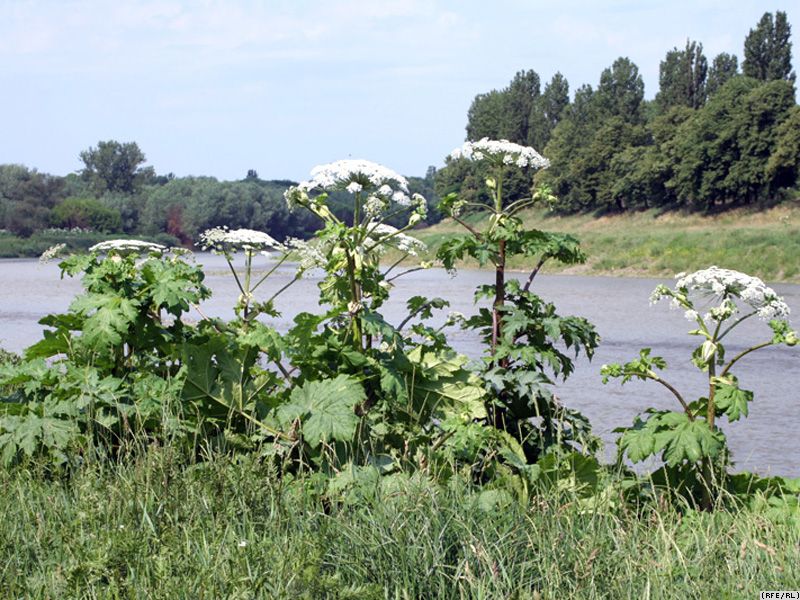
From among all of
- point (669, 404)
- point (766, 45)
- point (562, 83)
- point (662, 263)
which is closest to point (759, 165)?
point (766, 45)

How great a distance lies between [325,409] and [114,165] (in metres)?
174

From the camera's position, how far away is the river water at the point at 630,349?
8.98 meters

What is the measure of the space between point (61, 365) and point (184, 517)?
192cm

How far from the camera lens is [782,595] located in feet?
10.8

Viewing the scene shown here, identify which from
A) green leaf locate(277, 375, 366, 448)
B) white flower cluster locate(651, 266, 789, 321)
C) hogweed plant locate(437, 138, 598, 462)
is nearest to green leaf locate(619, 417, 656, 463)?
hogweed plant locate(437, 138, 598, 462)

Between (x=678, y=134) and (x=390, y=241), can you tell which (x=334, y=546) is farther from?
(x=678, y=134)

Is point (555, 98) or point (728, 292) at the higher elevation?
point (555, 98)

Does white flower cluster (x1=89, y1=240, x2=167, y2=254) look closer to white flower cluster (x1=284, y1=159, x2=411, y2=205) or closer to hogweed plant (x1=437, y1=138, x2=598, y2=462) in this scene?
white flower cluster (x1=284, y1=159, x2=411, y2=205)

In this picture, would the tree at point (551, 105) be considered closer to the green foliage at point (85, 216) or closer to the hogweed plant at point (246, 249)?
the green foliage at point (85, 216)

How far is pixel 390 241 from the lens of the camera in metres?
5.27

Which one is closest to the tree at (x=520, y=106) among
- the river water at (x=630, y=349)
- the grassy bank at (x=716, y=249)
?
the grassy bank at (x=716, y=249)

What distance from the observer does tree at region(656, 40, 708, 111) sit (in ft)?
248

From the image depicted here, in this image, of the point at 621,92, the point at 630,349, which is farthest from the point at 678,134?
the point at 630,349

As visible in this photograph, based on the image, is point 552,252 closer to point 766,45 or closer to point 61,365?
point 61,365
